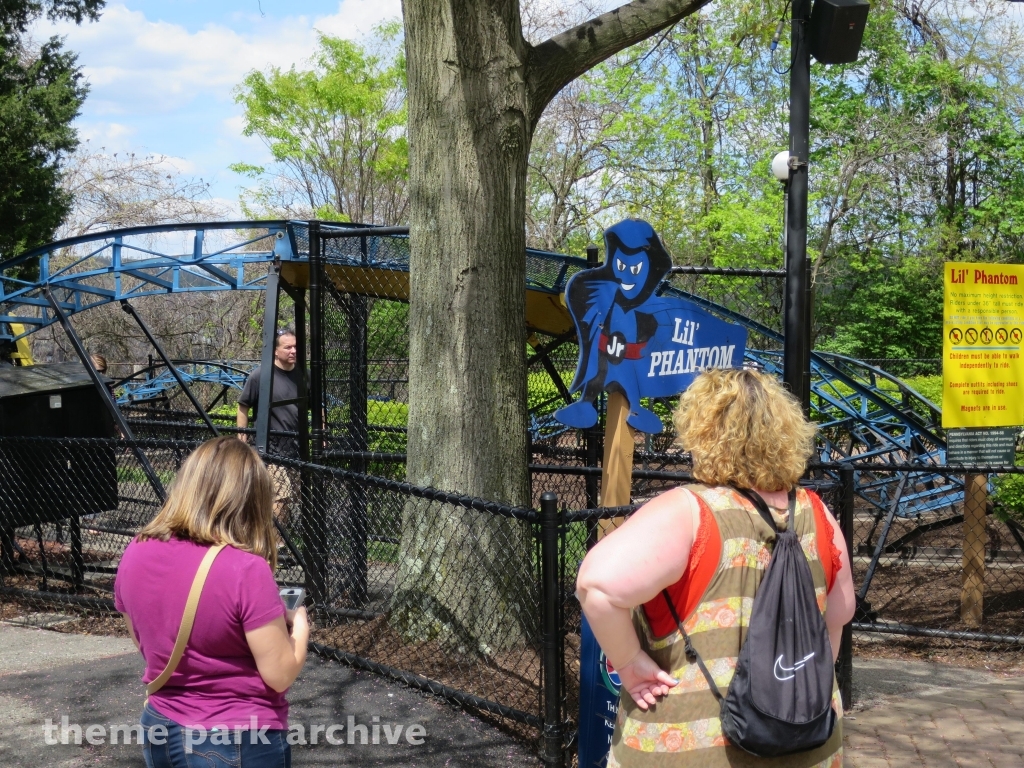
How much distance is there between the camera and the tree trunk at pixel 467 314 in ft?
15.8

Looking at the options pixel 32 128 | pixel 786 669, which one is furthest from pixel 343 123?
pixel 786 669

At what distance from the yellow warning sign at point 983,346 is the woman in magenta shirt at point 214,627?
4.81 metres

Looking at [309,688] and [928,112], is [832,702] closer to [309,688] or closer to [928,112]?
[309,688]

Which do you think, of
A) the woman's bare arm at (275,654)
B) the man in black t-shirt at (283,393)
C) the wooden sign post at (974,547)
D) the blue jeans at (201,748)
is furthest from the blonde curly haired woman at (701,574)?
the man in black t-shirt at (283,393)

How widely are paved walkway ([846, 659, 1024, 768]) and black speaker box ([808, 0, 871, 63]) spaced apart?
337 cm

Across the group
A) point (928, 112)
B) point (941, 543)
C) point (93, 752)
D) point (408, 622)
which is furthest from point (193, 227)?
point (928, 112)

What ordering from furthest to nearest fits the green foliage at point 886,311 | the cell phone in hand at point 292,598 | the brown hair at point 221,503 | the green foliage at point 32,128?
the green foliage at point 886,311 < the green foliage at point 32,128 < the cell phone in hand at point 292,598 < the brown hair at point 221,503

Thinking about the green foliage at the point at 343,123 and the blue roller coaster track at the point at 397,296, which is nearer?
the blue roller coaster track at the point at 397,296

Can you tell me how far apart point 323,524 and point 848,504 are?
2891 millimetres

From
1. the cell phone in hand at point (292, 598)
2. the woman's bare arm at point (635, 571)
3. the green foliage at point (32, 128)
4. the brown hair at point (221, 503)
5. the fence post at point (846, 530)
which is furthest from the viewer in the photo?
the green foliage at point (32, 128)

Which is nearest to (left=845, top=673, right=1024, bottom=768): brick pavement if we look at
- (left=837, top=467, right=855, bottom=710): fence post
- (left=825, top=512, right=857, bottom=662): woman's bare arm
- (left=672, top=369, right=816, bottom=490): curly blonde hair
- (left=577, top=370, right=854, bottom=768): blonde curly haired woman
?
(left=837, top=467, right=855, bottom=710): fence post

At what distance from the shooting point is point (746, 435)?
221cm

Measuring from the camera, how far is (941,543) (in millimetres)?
9141

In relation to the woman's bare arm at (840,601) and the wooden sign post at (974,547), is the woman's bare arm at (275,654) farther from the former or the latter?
the wooden sign post at (974,547)
